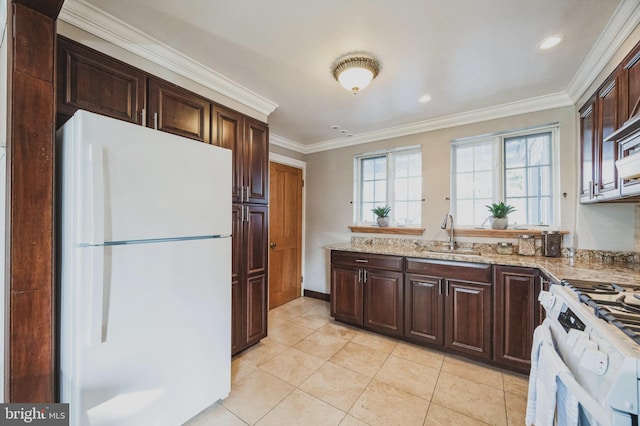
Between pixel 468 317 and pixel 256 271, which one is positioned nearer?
pixel 468 317

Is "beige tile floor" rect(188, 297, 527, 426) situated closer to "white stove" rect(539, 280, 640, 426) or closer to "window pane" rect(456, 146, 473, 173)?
"white stove" rect(539, 280, 640, 426)

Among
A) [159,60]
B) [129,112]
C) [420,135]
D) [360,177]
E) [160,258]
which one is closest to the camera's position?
[160,258]

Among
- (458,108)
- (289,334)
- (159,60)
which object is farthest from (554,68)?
(289,334)

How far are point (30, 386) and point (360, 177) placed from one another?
349cm

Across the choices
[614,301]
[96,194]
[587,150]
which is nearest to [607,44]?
[587,150]

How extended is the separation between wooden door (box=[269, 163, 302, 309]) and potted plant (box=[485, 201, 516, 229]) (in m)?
2.59

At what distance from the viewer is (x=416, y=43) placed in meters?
1.75

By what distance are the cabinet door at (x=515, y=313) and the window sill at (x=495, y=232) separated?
0.62m

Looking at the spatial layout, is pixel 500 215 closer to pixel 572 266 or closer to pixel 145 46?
pixel 572 266

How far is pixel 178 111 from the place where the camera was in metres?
1.96

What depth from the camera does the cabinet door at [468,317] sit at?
225 cm

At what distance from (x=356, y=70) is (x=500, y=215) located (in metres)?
2.08

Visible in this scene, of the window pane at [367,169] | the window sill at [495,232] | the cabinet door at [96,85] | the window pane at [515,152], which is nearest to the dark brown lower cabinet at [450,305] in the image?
the window sill at [495,232]

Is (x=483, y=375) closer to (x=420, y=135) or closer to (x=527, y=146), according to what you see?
(x=527, y=146)
